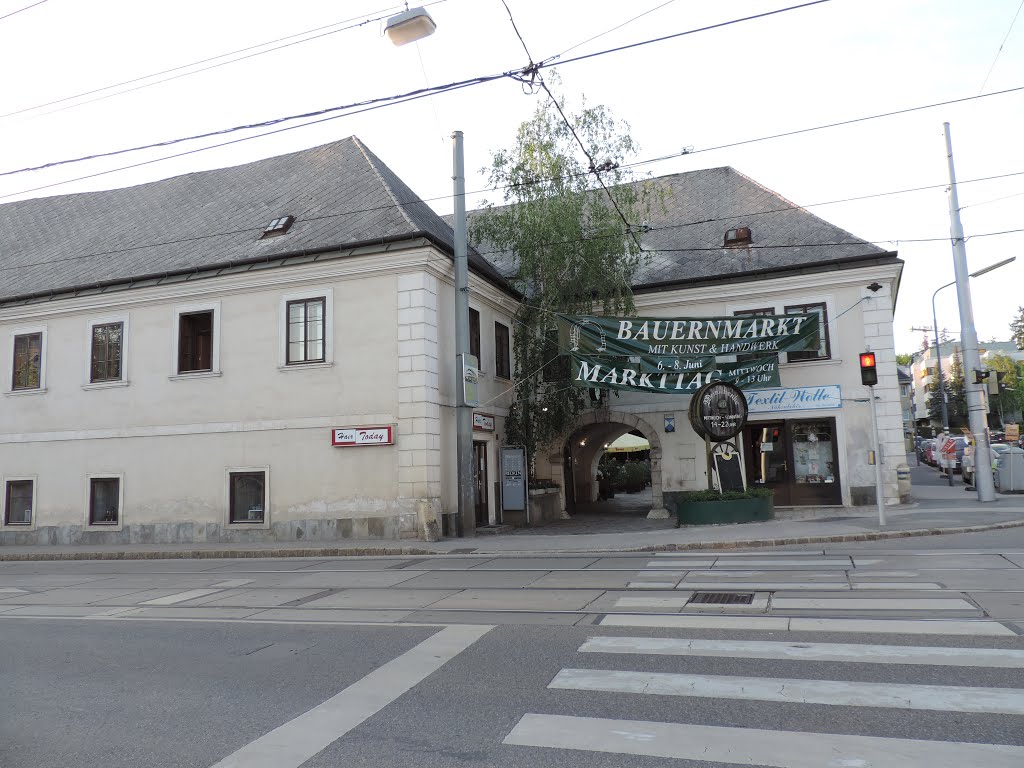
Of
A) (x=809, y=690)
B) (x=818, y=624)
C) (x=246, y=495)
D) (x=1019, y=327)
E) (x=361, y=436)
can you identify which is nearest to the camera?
(x=809, y=690)

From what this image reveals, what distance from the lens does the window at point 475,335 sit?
19.7 meters

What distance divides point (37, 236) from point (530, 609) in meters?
23.4

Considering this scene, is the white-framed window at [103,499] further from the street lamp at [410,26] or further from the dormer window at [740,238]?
the dormer window at [740,238]

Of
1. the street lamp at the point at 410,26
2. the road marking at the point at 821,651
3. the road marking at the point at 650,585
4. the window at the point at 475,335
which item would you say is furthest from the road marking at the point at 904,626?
the window at the point at 475,335

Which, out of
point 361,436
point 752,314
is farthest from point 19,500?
point 752,314

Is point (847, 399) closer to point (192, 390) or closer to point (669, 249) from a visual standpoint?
point (669, 249)

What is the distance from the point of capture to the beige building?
58.2 ft

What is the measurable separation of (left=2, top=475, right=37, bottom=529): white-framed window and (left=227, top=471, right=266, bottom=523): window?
242 inches

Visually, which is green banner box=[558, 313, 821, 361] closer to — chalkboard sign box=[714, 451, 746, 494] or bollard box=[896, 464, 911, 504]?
chalkboard sign box=[714, 451, 746, 494]

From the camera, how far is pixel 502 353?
21969 mm

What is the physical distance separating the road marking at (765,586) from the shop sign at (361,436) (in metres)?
9.24

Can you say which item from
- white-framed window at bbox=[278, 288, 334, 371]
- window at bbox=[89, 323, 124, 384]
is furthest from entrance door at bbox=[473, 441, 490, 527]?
window at bbox=[89, 323, 124, 384]

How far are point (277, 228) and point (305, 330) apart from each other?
308cm

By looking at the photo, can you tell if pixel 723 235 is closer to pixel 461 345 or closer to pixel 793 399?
pixel 793 399
